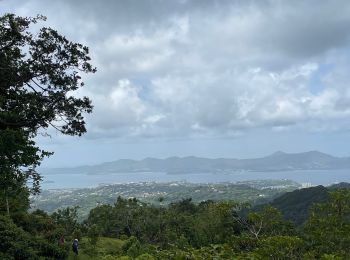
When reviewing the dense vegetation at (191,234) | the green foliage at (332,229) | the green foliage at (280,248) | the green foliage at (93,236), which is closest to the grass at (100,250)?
the dense vegetation at (191,234)

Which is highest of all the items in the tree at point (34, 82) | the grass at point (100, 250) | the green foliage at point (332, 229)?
the tree at point (34, 82)

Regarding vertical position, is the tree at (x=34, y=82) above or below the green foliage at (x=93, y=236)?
above

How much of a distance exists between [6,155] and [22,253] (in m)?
7.80

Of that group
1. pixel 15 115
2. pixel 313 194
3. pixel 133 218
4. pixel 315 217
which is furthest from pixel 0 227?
pixel 313 194

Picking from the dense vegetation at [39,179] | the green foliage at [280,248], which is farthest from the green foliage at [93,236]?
the green foliage at [280,248]

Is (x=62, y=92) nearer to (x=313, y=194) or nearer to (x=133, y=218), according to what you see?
(x=133, y=218)

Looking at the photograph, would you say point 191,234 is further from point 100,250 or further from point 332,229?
point 332,229

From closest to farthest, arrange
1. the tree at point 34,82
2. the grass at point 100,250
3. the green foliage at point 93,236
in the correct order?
1. the tree at point 34,82
2. the grass at point 100,250
3. the green foliage at point 93,236

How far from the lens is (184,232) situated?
199 ft

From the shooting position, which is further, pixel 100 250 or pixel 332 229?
pixel 100 250

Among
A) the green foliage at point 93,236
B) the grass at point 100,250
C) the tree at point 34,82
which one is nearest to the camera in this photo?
the tree at point 34,82

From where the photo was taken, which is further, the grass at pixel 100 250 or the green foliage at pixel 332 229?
the grass at pixel 100 250

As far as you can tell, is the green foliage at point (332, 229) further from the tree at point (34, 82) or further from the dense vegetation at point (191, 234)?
the tree at point (34, 82)

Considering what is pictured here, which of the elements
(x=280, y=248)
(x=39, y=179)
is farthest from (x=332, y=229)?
(x=39, y=179)
